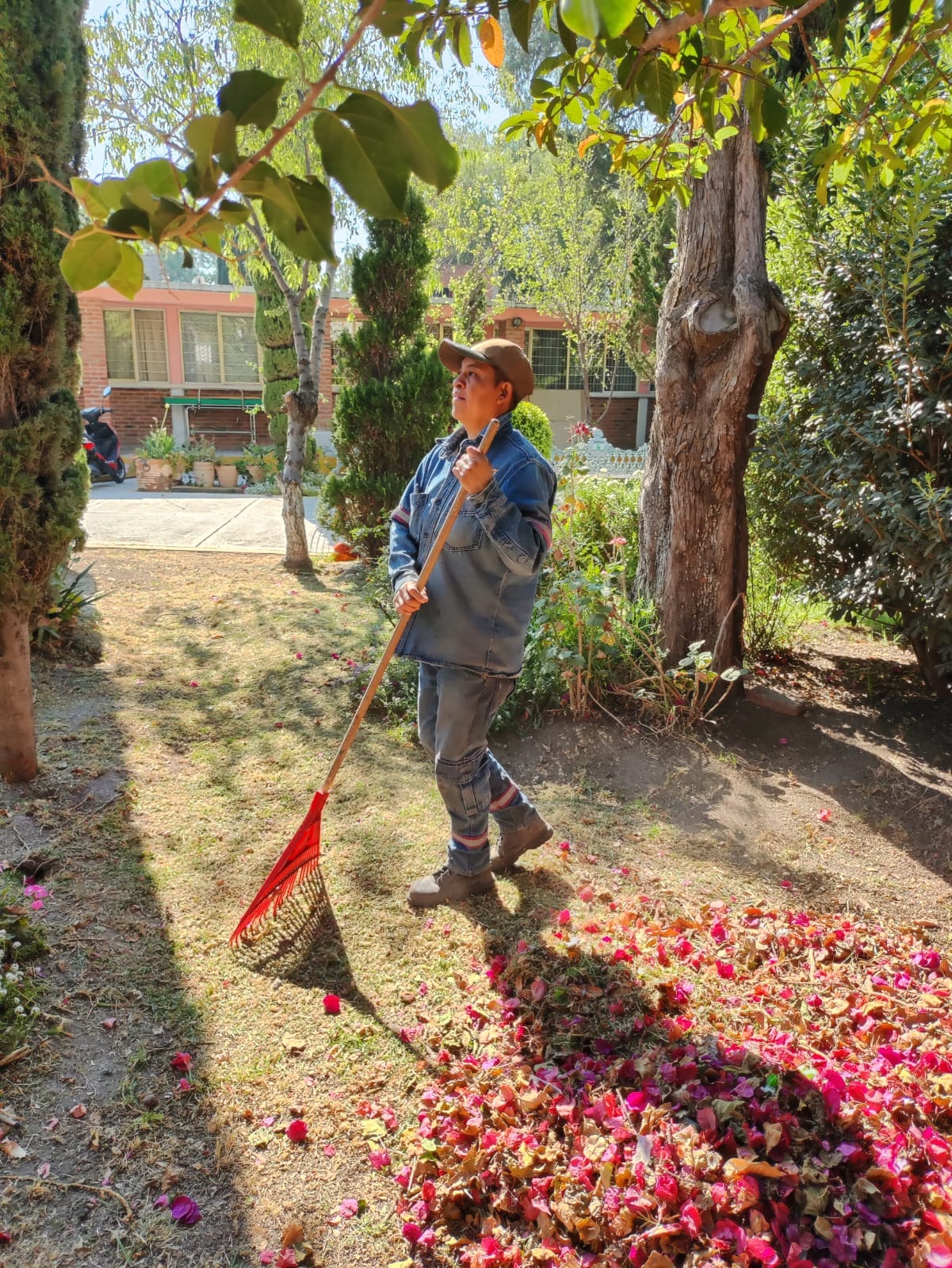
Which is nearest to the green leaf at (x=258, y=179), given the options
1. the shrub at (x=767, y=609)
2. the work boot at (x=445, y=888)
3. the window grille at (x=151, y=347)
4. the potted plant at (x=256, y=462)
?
the work boot at (x=445, y=888)

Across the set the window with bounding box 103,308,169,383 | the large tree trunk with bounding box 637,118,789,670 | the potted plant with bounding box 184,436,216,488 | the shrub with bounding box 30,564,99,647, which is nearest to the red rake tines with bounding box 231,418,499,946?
the large tree trunk with bounding box 637,118,789,670

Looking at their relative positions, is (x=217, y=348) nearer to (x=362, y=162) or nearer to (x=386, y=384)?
(x=386, y=384)

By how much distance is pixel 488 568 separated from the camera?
287cm

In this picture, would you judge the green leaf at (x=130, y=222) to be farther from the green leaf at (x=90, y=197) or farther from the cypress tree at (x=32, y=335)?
the cypress tree at (x=32, y=335)

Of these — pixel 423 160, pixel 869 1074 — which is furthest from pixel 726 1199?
pixel 423 160

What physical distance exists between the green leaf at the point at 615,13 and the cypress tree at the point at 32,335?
3405mm

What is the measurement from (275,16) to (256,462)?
52.2ft

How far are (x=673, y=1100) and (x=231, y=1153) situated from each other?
113cm

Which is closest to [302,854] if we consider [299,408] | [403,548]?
[403,548]

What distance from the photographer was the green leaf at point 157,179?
827 millimetres

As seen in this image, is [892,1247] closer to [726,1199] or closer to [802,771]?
[726,1199]

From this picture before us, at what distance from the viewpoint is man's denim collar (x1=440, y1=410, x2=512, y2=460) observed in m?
2.94

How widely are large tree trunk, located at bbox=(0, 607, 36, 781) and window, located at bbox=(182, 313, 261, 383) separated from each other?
705 inches

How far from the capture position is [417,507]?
312cm
